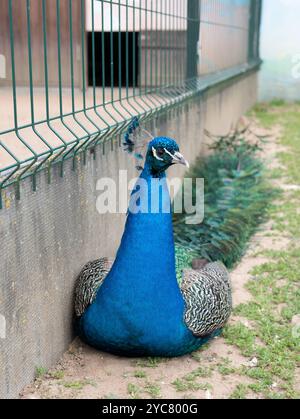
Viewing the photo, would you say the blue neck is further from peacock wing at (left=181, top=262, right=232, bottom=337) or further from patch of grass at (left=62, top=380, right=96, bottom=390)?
patch of grass at (left=62, top=380, right=96, bottom=390)

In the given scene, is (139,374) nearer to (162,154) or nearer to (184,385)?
(184,385)

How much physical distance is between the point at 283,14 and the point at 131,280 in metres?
9.97

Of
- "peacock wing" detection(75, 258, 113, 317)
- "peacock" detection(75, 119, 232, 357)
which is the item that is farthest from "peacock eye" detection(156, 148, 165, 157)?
"peacock wing" detection(75, 258, 113, 317)

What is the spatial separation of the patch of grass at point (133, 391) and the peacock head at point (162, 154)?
834 millimetres

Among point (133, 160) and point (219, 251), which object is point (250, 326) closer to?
point (219, 251)

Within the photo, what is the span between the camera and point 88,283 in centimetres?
262

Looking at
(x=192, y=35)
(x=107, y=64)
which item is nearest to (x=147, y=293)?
(x=192, y=35)

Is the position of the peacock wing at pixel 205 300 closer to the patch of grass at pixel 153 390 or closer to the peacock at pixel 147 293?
the peacock at pixel 147 293

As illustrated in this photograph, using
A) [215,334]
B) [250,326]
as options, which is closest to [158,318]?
[215,334]

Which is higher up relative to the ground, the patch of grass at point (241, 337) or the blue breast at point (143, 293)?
the blue breast at point (143, 293)

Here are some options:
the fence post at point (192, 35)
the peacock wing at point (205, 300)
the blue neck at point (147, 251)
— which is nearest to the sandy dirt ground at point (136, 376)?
the peacock wing at point (205, 300)

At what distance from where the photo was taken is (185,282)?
2.73 metres

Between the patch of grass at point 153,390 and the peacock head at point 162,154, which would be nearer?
the patch of grass at point 153,390

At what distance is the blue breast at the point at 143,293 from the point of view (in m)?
2.43
